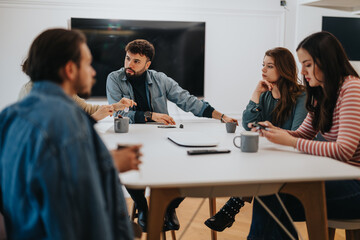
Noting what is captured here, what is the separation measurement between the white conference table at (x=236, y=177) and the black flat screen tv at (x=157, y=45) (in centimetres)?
249

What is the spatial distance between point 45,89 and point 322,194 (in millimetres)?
966

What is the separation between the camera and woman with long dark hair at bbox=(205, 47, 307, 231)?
2170 mm

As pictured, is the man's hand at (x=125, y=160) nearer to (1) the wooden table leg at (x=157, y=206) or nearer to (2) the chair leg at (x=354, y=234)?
(1) the wooden table leg at (x=157, y=206)

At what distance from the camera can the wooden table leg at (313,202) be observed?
48.4 inches

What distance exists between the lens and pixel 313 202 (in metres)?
1.24

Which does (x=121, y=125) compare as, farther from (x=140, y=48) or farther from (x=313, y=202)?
(x=313, y=202)

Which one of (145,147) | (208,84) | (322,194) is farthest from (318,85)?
(208,84)

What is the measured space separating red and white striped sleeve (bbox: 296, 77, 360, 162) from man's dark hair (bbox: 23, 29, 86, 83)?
1.00m

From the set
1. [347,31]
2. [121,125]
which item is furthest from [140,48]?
[347,31]

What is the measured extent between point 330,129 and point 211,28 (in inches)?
99.7

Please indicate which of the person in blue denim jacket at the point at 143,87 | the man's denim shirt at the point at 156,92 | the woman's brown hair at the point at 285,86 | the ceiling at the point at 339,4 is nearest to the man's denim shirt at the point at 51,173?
the woman's brown hair at the point at 285,86

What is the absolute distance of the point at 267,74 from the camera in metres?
2.31

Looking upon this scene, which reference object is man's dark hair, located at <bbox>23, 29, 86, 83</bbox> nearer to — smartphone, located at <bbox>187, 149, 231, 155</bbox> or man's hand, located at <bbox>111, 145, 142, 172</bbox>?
man's hand, located at <bbox>111, 145, 142, 172</bbox>

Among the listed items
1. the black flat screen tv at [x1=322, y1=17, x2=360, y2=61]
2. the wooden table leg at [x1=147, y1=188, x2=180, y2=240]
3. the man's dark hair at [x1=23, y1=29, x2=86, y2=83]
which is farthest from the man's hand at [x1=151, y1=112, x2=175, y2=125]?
the black flat screen tv at [x1=322, y1=17, x2=360, y2=61]
